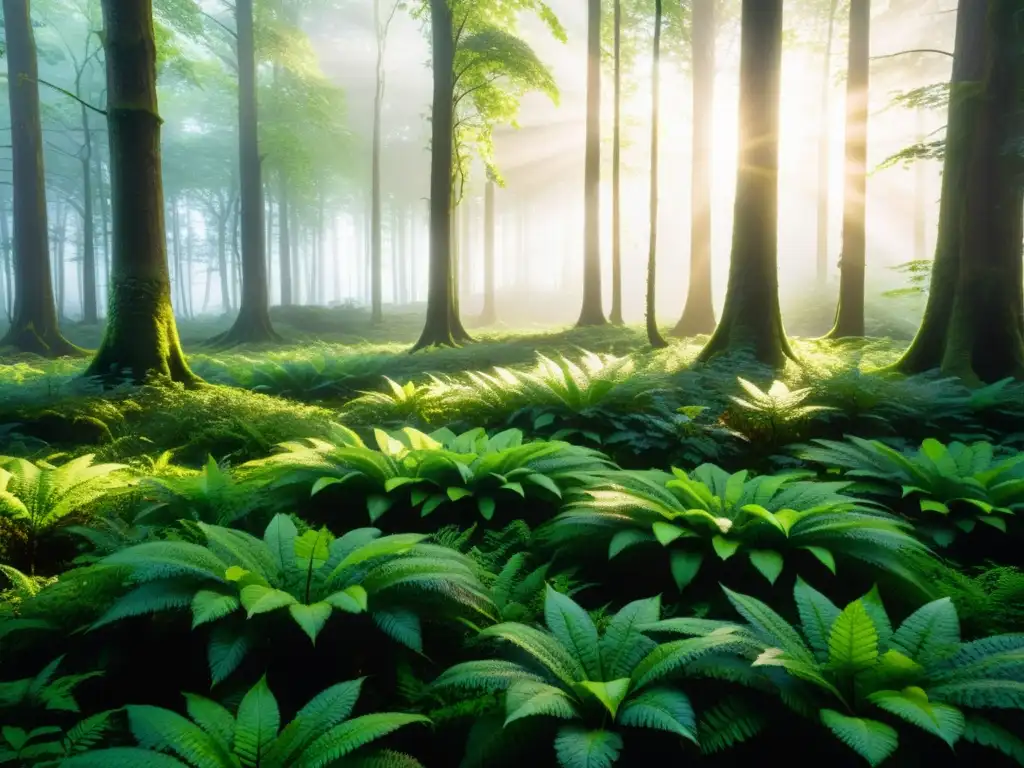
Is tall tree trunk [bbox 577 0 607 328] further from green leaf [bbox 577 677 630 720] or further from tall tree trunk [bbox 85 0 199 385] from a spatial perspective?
green leaf [bbox 577 677 630 720]

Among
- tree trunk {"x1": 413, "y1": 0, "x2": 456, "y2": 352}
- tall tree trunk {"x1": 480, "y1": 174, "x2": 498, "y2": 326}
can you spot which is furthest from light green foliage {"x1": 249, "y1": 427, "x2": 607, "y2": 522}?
tall tree trunk {"x1": 480, "y1": 174, "x2": 498, "y2": 326}

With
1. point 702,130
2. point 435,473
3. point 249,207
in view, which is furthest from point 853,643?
point 249,207

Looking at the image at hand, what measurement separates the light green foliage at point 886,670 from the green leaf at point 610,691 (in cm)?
45

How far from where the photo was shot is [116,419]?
249 inches

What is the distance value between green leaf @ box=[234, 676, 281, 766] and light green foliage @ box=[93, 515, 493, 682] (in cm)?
29

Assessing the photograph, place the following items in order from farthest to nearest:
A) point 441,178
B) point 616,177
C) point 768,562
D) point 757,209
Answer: point 616,177 < point 441,178 < point 757,209 < point 768,562

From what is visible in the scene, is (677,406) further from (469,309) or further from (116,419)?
(469,309)

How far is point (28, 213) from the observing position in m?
15.5

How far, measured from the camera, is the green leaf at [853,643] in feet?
7.18

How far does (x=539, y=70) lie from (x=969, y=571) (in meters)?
14.5

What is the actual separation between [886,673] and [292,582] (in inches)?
96.0

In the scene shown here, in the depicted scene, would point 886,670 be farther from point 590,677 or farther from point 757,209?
point 757,209

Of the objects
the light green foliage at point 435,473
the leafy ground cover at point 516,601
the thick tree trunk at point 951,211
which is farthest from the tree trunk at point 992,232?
the light green foliage at point 435,473

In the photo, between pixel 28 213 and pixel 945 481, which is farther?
pixel 28 213
